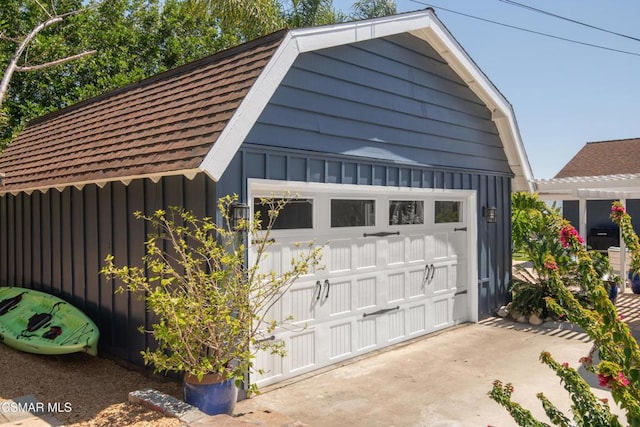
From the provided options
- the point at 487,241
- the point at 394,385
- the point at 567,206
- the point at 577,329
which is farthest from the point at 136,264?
the point at 567,206

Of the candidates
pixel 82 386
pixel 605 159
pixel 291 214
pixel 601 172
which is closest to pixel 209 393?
pixel 82 386

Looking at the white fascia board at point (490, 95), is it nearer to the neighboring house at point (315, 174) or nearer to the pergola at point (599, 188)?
the neighboring house at point (315, 174)

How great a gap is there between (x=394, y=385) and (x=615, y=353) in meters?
3.15

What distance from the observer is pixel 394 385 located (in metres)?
5.48

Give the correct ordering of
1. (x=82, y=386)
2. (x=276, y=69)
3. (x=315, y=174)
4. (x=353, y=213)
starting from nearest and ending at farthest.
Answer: (x=276, y=69) → (x=82, y=386) → (x=315, y=174) → (x=353, y=213)

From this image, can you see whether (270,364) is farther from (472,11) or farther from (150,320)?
(472,11)

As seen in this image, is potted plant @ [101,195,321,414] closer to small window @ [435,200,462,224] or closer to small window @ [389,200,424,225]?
small window @ [389,200,424,225]

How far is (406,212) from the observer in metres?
7.24

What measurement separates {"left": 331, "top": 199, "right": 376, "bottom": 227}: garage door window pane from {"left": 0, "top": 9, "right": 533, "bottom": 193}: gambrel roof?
5.94 feet

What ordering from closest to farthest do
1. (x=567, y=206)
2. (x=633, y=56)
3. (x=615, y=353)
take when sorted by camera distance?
(x=615, y=353), (x=633, y=56), (x=567, y=206)

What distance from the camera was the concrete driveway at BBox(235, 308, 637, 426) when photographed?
4.70 meters

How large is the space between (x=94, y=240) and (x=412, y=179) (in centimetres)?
420

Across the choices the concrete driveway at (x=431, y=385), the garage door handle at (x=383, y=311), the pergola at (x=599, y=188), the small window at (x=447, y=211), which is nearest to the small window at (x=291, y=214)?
the garage door handle at (x=383, y=311)

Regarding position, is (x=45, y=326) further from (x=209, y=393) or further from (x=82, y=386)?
(x=209, y=393)
